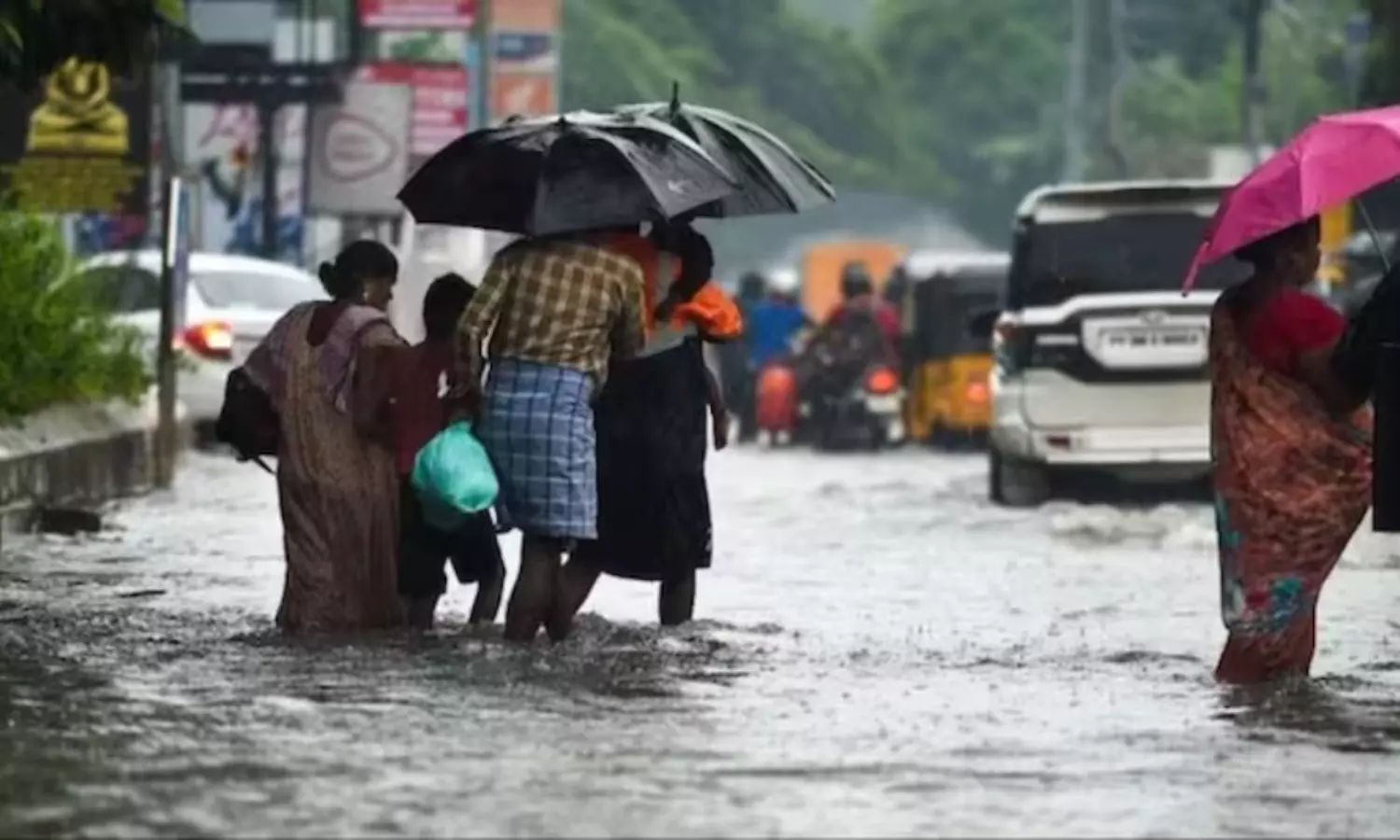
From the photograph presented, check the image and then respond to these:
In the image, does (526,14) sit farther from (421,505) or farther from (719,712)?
(719,712)

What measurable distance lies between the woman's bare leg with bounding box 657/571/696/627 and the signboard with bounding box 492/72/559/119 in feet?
162

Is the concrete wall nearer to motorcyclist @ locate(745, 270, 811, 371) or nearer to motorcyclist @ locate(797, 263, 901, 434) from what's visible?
motorcyclist @ locate(797, 263, 901, 434)

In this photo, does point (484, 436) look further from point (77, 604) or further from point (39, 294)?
point (39, 294)

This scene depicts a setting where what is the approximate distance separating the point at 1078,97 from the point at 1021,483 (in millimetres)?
62467

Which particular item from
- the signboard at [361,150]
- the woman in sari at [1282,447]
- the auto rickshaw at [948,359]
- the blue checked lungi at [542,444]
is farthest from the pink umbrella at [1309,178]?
the signboard at [361,150]

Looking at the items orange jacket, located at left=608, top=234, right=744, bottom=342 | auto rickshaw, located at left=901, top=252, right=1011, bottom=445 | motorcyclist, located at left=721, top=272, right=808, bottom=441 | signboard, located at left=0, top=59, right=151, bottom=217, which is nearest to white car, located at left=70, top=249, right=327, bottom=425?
signboard, located at left=0, top=59, right=151, bottom=217

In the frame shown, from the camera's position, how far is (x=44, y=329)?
812 inches

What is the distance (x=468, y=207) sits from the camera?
1327 centimetres

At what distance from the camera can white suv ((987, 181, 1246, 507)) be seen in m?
22.3

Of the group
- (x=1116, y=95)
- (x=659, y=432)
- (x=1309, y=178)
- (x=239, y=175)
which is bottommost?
(x=239, y=175)

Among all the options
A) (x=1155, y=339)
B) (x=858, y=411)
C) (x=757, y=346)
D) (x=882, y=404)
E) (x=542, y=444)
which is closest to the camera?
(x=542, y=444)

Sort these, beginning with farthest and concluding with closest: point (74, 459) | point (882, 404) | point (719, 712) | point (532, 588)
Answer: point (882, 404), point (74, 459), point (532, 588), point (719, 712)

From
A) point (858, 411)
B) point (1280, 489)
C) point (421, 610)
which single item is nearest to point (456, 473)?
point (421, 610)

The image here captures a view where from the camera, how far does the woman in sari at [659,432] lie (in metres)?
13.1
